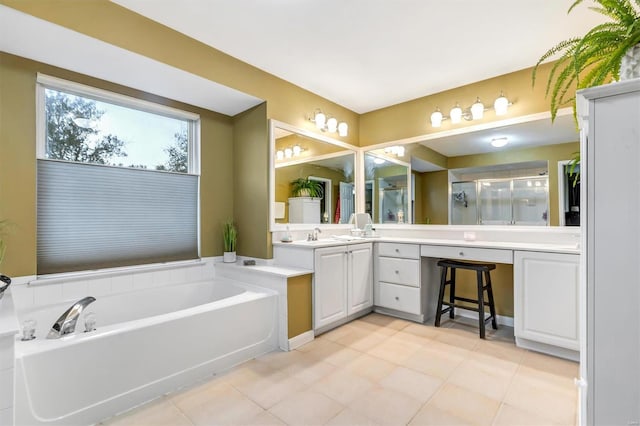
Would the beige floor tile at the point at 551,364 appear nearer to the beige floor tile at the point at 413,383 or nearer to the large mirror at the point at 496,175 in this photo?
the beige floor tile at the point at 413,383

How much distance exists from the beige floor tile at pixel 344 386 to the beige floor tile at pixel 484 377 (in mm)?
595

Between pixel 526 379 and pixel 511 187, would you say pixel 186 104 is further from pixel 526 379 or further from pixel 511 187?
pixel 526 379

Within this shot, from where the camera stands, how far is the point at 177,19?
225 cm

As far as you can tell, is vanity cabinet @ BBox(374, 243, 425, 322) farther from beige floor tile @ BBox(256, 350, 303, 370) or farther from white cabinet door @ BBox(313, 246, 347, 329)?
beige floor tile @ BBox(256, 350, 303, 370)

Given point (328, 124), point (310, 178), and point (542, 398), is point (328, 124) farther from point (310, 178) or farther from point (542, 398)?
point (542, 398)

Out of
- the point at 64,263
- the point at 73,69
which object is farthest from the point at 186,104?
the point at 64,263

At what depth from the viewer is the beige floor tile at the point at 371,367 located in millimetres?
2139

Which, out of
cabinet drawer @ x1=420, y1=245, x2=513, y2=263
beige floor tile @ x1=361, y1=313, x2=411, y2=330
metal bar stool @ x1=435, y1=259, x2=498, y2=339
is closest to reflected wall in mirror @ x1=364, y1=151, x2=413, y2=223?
cabinet drawer @ x1=420, y1=245, x2=513, y2=263

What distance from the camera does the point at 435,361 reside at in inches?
91.7

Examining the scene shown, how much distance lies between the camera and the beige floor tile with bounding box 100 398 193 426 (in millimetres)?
1638

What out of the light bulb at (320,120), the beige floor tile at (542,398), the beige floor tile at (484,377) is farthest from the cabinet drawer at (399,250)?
the light bulb at (320,120)

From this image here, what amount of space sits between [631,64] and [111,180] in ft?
10.7

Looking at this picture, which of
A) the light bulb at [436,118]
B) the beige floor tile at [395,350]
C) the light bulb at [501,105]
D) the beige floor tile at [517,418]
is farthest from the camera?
the light bulb at [436,118]

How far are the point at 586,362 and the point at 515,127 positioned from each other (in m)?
2.67
